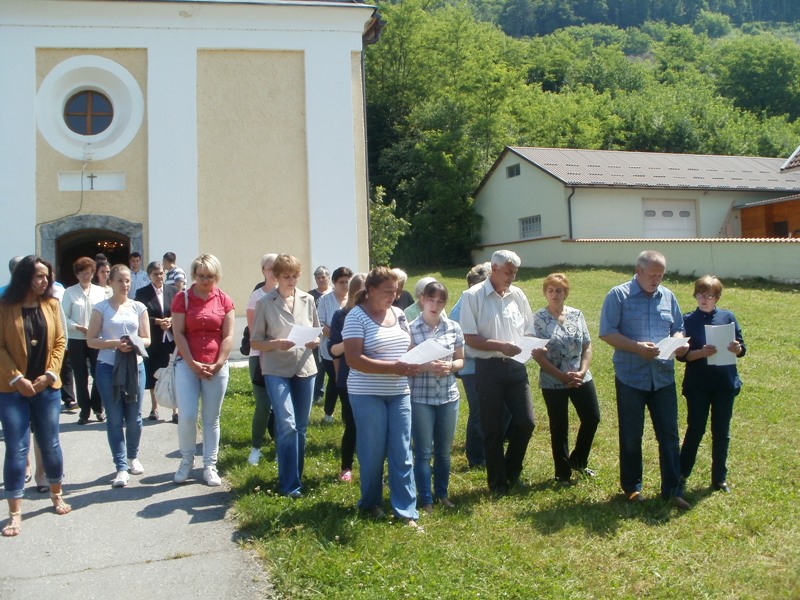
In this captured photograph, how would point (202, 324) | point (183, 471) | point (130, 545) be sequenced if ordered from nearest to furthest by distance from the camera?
point (130, 545) < point (202, 324) < point (183, 471)

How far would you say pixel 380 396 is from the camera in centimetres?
570

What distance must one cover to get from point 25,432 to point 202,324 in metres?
1.54

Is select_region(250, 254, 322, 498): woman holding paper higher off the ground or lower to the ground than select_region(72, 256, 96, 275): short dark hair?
lower

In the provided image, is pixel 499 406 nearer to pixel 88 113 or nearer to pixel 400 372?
pixel 400 372

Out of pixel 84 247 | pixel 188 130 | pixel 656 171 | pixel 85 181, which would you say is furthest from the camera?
pixel 656 171

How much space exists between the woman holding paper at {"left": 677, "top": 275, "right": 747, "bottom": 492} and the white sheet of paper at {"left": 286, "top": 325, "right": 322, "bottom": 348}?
2.91m

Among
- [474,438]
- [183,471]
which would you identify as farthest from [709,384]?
[183,471]

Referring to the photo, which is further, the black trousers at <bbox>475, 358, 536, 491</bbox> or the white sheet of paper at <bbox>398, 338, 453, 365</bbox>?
the black trousers at <bbox>475, 358, 536, 491</bbox>

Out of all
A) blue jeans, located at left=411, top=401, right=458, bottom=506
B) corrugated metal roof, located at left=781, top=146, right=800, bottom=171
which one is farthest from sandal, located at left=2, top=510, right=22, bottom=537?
corrugated metal roof, located at left=781, top=146, right=800, bottom=171

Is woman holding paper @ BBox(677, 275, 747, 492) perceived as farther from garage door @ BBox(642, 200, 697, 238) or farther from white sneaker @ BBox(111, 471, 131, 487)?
garage door @ BBox(642, 200, 697, 238)

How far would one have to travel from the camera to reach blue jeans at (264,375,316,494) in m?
6.22

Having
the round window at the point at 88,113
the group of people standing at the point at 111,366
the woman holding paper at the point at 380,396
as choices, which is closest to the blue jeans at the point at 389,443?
the woman holding paper at the point at 380,396

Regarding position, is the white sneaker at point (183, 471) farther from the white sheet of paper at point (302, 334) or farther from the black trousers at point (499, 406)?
the black trousers at point (499, 406)

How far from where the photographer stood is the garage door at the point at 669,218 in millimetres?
31953
